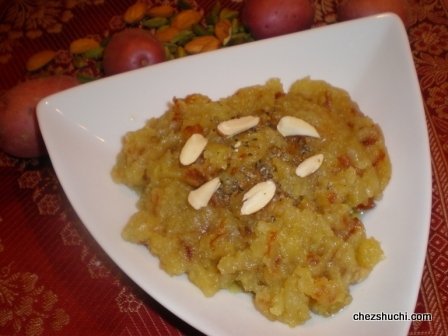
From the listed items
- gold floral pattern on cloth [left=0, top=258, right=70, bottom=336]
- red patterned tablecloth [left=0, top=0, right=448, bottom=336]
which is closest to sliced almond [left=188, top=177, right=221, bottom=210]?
red patterned tablecloth [left=0, top=0, right=448, bottom=336]

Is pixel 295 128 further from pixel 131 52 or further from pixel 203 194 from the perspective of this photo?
pixel 131 52

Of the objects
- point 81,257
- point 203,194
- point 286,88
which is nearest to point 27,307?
point 81,257

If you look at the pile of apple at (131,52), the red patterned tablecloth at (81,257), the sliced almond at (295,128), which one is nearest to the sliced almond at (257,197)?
the sliced almond at (295,128)

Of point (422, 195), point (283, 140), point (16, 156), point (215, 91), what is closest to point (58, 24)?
point (16, 156)

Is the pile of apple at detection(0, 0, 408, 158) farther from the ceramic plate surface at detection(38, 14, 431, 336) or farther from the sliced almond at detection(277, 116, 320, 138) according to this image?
the sliced almond at detection(277, 116, 320, 138)

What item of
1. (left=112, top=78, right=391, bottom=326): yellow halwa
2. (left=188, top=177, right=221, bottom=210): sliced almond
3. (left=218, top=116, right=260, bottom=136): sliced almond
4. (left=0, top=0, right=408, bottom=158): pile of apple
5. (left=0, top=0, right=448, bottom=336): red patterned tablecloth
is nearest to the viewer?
(left=112, top=78, right=391, bottom=326): yellow halwa

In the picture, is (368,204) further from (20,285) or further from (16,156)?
(16,156)
